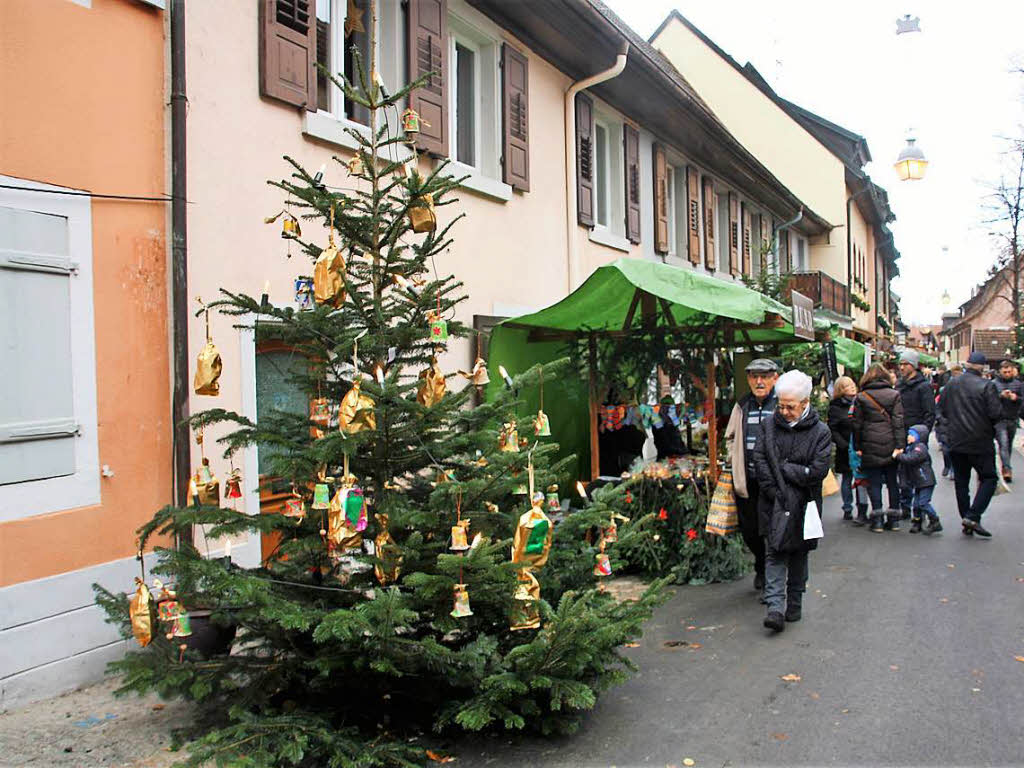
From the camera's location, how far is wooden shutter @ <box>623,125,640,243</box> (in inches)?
514

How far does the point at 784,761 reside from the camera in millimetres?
3867

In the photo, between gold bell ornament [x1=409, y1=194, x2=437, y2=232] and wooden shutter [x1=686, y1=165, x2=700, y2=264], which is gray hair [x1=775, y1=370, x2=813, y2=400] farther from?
wooden shutter [x1=686, y1=165, x2=700, y2=264]

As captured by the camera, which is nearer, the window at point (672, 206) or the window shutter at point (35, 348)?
the window shutter at point (35, 348)

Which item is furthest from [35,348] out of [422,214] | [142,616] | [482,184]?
[482,184]

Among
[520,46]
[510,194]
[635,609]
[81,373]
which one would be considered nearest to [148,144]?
[81,373]

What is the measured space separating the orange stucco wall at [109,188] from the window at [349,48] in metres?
1.66

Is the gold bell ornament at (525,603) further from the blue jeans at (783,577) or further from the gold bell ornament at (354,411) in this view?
the blue jeans at (783,577)

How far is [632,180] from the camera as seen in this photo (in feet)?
43.3

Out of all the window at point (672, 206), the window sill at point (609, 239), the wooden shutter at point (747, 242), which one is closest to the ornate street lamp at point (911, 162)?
the wooden shutter at point (747, 242)

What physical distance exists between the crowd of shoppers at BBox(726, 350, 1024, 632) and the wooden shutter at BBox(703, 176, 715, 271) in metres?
5.80

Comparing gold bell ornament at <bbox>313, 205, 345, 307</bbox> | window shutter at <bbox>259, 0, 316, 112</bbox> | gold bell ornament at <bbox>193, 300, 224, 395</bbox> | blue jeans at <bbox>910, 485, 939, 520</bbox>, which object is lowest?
blue jeans at <bbox>910, 485, 939, 520</bbox>

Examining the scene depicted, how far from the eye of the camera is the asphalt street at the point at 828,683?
13.0ft

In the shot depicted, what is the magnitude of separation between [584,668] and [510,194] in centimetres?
646

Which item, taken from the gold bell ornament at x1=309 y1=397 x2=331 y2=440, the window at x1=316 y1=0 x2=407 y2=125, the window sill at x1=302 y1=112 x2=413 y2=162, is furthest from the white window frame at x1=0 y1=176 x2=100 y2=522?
the window at x1=316 y1=0 x2=407 y2=125
